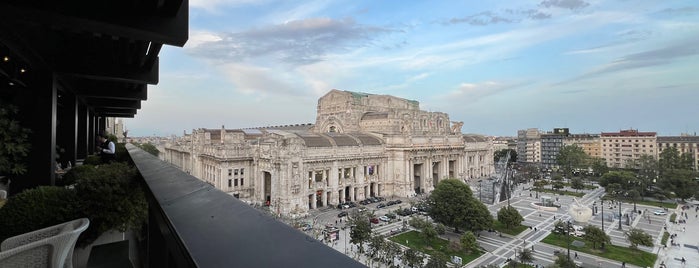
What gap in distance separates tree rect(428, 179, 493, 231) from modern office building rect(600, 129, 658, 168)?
68.8 meters

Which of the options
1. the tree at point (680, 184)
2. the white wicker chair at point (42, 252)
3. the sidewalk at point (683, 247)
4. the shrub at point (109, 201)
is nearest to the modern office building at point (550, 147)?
the tree at point (680, 184)

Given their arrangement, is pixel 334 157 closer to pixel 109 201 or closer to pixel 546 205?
pixel 546 205

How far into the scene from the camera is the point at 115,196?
593 centimetres

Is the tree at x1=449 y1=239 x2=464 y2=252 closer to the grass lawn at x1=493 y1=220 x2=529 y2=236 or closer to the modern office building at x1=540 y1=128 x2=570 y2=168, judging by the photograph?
the grass lawn at x1=493 y1=220 x2=529 y2=236

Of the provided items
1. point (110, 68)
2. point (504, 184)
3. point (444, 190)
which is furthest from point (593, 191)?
point (110, 68)

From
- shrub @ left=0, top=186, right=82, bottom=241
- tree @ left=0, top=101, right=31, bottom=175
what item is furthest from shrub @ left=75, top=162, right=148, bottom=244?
tree @ left=0, top=101, right=31, bottom=175

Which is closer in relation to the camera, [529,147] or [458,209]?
[458,209]

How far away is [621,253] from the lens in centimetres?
2653

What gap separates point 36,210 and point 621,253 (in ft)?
Answer: 116

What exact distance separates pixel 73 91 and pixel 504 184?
50.0 m

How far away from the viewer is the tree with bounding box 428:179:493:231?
29641mm

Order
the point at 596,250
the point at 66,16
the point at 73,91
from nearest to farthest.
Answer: the point at 66,16, the point at 73,91, the point at 596,250

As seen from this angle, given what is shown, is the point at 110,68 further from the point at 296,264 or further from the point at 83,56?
the point at 296,264

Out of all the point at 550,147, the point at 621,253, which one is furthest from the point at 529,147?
the point at 621,253
